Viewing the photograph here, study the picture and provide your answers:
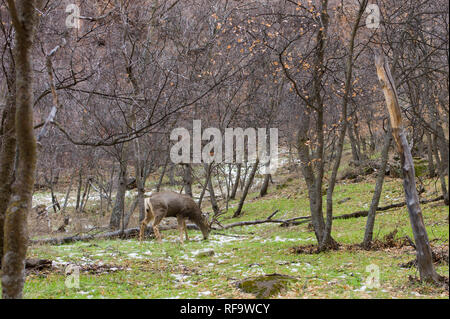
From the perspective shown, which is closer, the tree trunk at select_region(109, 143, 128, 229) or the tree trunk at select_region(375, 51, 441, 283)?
the tree trunk at select_region(375, 51, 441, 283)

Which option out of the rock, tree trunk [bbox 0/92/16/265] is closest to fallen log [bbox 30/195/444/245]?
tree trunk [bbox 0/92/16/265]

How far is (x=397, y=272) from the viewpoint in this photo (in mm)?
7730

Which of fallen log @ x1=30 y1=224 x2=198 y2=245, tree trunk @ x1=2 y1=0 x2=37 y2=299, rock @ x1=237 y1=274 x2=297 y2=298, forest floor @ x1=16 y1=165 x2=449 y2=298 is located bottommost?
fallen log @ x1=30 y1=224 x2=198 y2=245

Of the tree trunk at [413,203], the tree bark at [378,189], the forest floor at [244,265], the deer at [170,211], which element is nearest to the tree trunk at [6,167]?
the forest floor at [244,265]

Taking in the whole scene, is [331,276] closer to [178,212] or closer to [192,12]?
[178,212]

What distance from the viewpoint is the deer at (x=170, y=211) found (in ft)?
48.2

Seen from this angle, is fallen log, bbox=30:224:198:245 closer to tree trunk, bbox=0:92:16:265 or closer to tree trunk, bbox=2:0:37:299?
tree trunk, bbox=0:92:16:265

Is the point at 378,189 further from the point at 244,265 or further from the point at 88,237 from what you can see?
the point at 88,237
